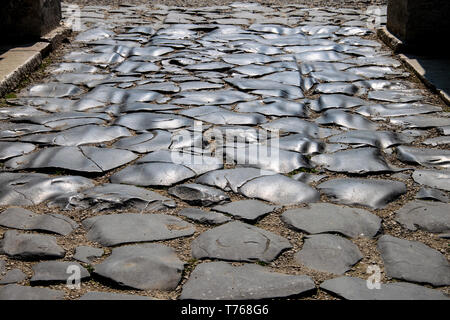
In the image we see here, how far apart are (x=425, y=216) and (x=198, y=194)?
1163mm

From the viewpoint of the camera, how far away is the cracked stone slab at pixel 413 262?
8.07ft

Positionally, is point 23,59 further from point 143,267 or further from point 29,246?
point 143,267

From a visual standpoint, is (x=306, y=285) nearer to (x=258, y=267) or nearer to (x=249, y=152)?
(x=258, y=267)

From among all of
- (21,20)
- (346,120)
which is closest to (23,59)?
(21,20)

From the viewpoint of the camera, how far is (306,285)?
238cm

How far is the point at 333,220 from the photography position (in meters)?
2.96

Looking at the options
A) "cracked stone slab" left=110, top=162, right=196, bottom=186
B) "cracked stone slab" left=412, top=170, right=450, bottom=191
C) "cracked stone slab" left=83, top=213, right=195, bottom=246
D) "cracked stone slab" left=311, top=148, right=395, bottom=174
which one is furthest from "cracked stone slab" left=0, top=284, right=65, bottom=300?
"cracked stone slab" left=412, top=170, right=450, bottom=191

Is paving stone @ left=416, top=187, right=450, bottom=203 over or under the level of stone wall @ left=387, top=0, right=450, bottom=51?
under

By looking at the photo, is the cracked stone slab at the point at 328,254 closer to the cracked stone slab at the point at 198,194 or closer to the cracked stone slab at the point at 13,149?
the cracked stone slab at the point at 198,194

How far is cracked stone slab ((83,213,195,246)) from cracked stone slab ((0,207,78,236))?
94mm

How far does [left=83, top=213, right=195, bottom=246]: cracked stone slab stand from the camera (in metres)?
A: 2.77

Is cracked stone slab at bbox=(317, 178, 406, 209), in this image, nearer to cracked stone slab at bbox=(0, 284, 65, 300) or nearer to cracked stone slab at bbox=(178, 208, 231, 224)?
cracked stone slab at bbox=(178, 208, 231, 224)

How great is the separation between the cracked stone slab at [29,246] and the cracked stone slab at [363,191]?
1.44 metres
